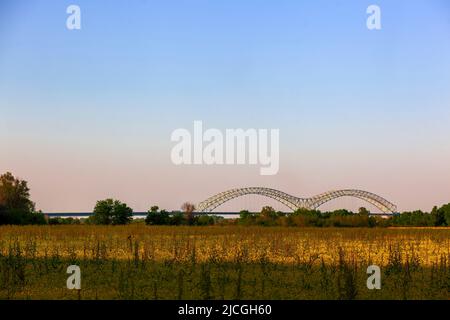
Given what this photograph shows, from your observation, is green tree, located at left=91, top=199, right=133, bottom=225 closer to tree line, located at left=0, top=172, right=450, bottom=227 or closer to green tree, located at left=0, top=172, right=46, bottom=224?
tree line, located at left=0, top=172, right=450, bottom=227

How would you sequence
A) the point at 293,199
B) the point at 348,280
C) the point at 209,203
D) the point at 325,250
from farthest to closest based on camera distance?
the point at 293,199
the point at 209,203
the point at 325,250
the point at 348,280

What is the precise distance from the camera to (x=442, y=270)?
51.9 feet

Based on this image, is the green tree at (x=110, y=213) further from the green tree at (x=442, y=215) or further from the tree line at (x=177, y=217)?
the green tree at (x=442, y=215)

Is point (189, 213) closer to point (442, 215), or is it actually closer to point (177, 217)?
point (177, 217)

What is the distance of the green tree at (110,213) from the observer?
2702 inches

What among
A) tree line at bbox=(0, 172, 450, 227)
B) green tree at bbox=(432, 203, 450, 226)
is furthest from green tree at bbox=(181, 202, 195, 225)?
green tree at bbox=(432, 203, 450, 226)

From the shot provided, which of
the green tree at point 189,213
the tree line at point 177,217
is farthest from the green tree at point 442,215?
the green tree at point 189,213

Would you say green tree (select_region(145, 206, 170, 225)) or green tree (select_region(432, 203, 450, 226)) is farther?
green tree (select_region(432, 203, 450, 226))

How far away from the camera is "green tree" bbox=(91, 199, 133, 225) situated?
225 feet

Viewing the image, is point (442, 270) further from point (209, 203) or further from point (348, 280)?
point (209, 203)

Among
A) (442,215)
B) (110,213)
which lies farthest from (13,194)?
(442,215)

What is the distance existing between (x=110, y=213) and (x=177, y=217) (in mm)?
8467
